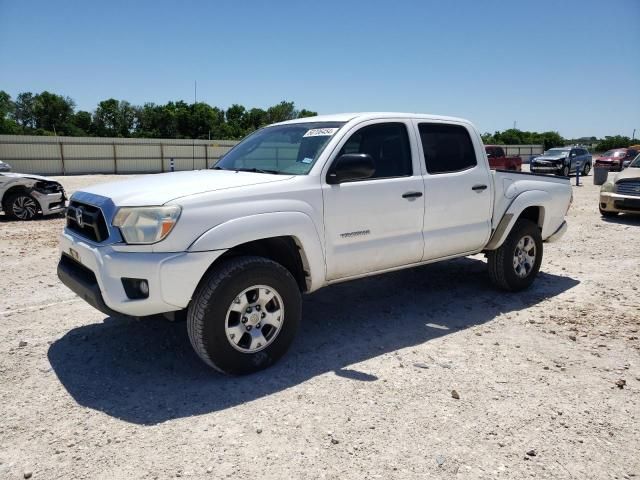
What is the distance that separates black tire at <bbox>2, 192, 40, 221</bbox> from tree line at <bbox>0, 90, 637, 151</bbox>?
5180cm

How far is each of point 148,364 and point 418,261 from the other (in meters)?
2.50

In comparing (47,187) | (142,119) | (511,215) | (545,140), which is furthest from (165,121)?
(511,215)

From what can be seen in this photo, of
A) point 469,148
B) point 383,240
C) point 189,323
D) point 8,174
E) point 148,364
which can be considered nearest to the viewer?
point 189,323

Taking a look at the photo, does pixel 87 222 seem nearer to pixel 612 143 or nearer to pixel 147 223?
pixel 147 223

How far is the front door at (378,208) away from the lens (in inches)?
154

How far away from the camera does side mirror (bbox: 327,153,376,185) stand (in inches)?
149

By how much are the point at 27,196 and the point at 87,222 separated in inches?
338

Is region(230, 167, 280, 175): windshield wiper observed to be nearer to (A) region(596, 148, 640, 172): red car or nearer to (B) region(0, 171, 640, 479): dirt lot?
(B) region(0, 171, 640, 479): dirt lot

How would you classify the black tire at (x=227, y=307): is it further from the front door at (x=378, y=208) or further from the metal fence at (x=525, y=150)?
the metal fence at (x=525, y=150)

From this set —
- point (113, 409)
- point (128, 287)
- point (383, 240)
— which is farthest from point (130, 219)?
point (383, 240)

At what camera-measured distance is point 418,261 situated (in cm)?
459

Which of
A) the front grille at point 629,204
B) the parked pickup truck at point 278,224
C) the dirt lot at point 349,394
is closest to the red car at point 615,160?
the front grille at point 629,204

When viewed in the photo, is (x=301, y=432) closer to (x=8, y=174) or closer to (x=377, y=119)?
(x=377, y=119)

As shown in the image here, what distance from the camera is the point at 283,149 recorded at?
433 cm
